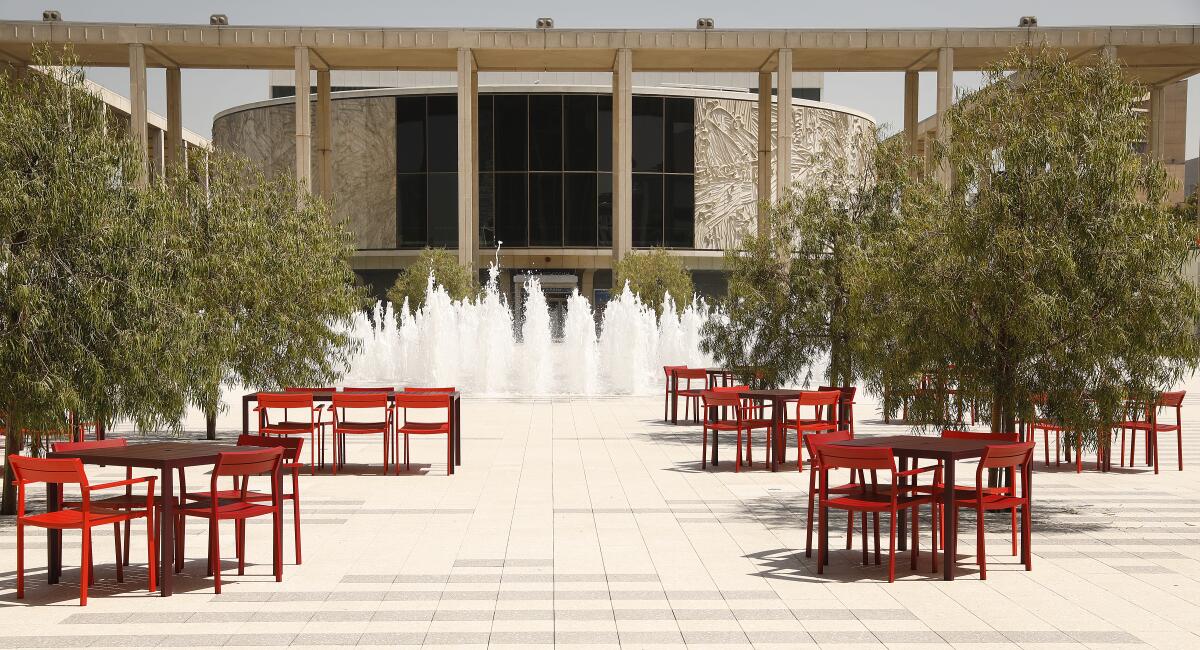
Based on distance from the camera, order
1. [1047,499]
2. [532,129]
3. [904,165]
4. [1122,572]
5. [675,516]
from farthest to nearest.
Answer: [532,129], [904,165], [1047,499], [675,516], [1122,572]

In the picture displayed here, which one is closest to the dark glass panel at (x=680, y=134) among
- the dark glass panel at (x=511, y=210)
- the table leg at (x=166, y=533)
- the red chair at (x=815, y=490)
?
the dark glass panel at (x=511, y=210)

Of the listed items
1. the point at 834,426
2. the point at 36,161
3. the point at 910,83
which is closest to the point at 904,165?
the point at 834,426

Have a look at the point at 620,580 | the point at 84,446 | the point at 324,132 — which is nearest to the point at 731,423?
the point at 620,580

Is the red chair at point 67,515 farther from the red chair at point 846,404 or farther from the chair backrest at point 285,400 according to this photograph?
the red chair at point 846,404

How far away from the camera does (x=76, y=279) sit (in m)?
9.62

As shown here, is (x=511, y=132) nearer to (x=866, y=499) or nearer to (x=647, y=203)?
(x=647, y=203)

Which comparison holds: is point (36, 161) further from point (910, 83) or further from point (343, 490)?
point (910, 83)

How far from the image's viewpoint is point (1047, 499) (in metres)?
11.8

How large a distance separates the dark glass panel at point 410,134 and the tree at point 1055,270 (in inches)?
1931

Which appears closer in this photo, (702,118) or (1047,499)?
(1047,499)

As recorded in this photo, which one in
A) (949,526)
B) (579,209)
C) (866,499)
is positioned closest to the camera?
(949,526)

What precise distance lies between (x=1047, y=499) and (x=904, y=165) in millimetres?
5850

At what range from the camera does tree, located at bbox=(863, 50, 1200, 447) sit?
32.3 feet

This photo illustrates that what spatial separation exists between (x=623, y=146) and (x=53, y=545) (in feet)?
140
